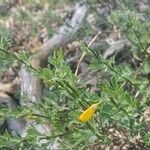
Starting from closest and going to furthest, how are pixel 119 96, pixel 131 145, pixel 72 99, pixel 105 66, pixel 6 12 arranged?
pixel 119 96, pixel 105 66, pixel 72 99, pixel 131 145, pixel 6 12

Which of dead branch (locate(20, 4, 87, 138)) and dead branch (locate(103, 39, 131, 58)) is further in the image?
dead branch (locate(20, 4, 87, 138))

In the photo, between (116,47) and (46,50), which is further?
(46,50)

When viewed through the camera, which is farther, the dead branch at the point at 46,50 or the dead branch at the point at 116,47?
the dead branch at the point at 46,50

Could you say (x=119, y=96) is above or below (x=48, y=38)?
above

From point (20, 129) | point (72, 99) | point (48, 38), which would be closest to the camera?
point (72, 99)

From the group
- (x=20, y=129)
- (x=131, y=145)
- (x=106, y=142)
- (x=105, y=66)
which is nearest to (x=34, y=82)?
(x=20, y=129)

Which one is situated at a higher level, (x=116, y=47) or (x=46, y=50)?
(x=116, y=47)

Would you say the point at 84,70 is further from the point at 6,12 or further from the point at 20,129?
the point at 6,12

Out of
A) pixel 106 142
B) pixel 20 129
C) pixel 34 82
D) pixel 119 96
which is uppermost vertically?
pixel 119 96

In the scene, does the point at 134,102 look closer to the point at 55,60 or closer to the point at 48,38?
the point at 55,60

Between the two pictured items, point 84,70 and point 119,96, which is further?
point 84,70

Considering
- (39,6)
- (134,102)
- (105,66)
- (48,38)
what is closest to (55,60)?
(105,66)
